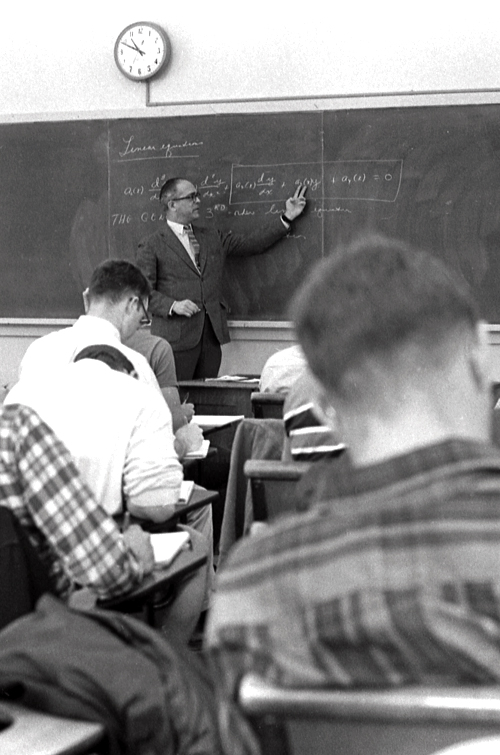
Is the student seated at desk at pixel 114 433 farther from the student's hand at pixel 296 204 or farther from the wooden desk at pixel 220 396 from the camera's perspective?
the student's hand at pixel 296 204

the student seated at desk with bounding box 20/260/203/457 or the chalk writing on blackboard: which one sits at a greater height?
the chalk writing on blackboard

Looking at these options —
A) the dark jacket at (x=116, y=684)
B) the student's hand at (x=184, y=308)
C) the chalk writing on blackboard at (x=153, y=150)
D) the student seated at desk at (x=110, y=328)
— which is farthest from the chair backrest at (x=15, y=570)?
the chalk writing on blackboard at (x=153, y=150)

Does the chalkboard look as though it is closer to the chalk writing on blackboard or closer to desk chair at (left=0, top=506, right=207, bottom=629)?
the chalk writing on blackboard

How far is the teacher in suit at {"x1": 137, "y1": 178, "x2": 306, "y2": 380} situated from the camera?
22.2 ft

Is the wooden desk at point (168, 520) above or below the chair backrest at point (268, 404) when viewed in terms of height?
→ below

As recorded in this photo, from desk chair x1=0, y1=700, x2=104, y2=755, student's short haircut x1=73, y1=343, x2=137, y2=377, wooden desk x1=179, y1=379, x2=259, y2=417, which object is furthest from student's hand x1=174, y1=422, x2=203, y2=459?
desk chair x1=0, y1=700, x2=104, y2=755

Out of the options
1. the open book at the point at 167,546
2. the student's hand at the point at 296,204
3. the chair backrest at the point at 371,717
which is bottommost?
the open book at the point at 167,546

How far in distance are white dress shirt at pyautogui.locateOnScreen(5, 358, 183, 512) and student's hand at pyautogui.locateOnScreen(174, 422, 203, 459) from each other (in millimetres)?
823

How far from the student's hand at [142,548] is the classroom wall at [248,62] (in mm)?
4563

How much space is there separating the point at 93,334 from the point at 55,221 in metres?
3.75

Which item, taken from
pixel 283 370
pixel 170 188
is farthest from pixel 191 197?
pixel 283 370

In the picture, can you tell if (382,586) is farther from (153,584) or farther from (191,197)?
(191,197)

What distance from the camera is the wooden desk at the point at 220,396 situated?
A: 528 centimetres

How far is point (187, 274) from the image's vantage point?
6805 millimetres
